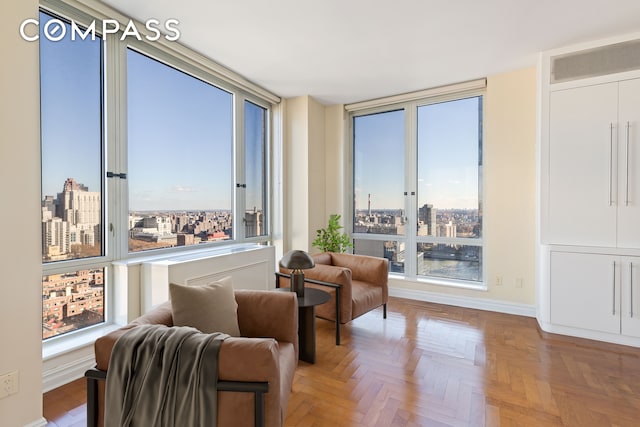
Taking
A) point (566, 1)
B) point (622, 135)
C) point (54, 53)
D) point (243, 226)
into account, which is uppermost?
point (566, 1)

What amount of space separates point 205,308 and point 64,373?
4.85ft

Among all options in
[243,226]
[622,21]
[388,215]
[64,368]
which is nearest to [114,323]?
[64,368]

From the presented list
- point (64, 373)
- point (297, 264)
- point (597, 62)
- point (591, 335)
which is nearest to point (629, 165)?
point (597, 62)

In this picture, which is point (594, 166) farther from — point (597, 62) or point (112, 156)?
point (112, 156)

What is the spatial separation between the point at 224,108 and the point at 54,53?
5.57ft

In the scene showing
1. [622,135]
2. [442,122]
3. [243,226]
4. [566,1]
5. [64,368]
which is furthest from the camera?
[442,122]

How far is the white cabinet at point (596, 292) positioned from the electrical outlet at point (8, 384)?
4.23m

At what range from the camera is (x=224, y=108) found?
3725mm

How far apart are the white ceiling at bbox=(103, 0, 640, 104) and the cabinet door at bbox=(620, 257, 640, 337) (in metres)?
2.13

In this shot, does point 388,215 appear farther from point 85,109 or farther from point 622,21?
point 85,109

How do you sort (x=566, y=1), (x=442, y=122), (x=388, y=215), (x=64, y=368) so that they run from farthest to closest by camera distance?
1. (x=388, y=215)
2. (x=442, y=122)
3. (x=566, y=1)
4. (x=64, y=368)

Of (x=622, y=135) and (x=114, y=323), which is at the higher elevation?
(x=622, y=135)

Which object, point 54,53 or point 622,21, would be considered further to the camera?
point 622,21

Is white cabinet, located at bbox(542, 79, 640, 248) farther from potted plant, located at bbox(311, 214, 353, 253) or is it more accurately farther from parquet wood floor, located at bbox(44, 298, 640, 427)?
potted plant, located at bbox(311, 214, 353, 253)
